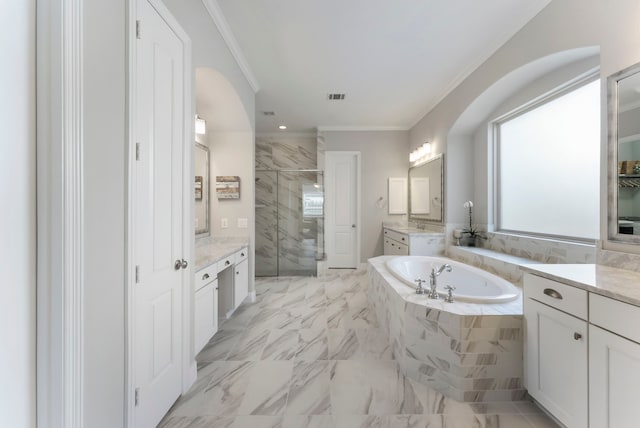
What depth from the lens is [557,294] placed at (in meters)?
1.43

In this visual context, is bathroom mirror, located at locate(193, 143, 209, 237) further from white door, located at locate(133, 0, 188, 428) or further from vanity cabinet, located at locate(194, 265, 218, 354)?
white door, located at locate(133, 0, 188, 428)

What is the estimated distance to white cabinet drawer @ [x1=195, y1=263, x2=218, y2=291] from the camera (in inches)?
78.1

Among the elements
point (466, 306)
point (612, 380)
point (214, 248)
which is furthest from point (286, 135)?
point (612, 380)

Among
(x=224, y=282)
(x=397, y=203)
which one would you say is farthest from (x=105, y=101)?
(x=397, y=203)

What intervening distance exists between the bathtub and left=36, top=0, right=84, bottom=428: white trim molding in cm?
212

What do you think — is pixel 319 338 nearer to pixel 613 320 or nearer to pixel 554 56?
pixel 613 320

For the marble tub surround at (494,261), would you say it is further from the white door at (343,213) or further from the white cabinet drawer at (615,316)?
the white door at (343,213)

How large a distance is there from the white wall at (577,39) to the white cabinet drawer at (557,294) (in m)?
0.57

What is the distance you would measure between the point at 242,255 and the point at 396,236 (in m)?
2.55

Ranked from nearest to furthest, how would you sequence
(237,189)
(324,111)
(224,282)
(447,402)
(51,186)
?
(51,186), (447,402), (224,282), (237,189), (324,111)

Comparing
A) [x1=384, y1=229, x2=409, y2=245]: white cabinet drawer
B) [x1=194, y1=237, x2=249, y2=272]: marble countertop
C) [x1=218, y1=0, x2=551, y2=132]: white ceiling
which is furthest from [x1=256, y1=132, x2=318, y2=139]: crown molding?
[x1=194, y1=237, x2=249, y2=272]: marble countertop

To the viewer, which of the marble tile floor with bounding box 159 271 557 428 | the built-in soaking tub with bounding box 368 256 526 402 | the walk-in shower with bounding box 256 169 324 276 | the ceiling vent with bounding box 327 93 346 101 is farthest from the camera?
the walk-in shower with bounding box 256 169 324 276

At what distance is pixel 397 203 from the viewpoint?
526cm

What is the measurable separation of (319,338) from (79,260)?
2.07 m
